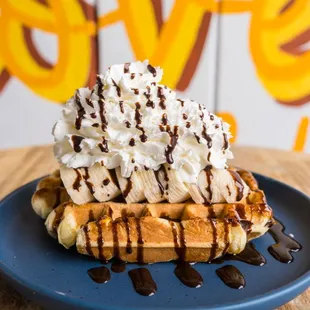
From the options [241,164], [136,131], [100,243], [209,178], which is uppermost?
[136,131]

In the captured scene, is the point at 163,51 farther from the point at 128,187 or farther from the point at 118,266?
the point at 118,266

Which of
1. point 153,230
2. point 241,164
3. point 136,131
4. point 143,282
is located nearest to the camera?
point 143,282

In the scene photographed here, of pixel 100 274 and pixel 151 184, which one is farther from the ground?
pixel 151 184

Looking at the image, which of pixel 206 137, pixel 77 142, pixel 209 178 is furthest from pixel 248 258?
pixel 77 142

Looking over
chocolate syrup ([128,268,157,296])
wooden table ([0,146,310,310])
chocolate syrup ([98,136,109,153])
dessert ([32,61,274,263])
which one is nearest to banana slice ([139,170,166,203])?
dessert ([32,61,274,263])

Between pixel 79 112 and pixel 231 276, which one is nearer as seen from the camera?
pixel 231 276

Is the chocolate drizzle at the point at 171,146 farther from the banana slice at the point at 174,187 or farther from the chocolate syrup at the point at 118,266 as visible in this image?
the chocolate syrup at the point at 118,266

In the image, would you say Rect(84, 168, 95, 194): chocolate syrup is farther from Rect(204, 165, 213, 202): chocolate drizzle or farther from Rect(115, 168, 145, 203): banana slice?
Rect(204, 165, 213, 202): chocolate drizzle

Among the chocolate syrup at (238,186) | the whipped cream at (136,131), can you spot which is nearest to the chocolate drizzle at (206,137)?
the whipped cream at (136,131)
